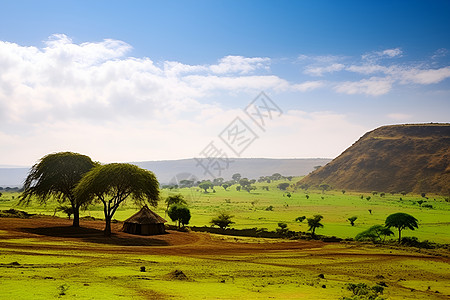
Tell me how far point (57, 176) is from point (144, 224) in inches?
630

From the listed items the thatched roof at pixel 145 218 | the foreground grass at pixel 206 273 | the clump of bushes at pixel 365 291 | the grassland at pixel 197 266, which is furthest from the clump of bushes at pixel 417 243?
the thatched roof at pixel 145 218

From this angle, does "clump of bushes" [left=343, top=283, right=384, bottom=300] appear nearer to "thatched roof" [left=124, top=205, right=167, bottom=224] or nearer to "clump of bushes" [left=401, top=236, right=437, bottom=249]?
"clump of bushes" [left=401, top=236, right=437, bottom=249]

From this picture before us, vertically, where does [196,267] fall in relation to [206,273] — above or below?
below

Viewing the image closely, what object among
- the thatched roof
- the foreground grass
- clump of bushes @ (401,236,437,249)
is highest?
the thatched roof

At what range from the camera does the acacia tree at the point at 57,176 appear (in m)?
55.7

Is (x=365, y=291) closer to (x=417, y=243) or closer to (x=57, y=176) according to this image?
(x=417, y=243)

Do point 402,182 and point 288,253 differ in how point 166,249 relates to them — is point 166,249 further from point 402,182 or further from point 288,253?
point 402,182

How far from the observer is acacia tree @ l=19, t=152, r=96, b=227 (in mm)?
55656

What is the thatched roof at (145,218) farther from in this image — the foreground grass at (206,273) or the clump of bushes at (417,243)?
the clump of bushes at (417,243)

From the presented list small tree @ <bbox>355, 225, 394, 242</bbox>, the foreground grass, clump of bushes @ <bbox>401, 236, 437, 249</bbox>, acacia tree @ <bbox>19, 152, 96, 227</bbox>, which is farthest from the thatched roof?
clump of bushes @ <bbox>401, 236, 437, 249</bbox>

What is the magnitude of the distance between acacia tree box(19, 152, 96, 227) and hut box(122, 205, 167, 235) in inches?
310

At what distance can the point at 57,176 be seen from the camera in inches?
2211

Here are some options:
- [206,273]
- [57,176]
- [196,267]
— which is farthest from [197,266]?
[57,176]

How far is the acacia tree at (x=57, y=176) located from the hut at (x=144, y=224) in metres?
7.88
